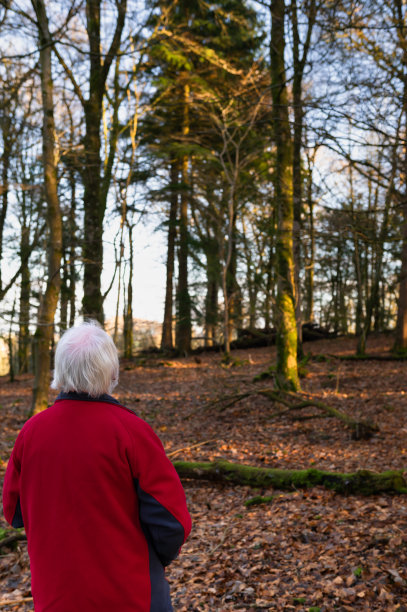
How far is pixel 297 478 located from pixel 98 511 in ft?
16.0

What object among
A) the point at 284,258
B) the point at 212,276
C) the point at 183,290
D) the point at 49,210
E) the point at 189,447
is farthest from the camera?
the point at 212,276

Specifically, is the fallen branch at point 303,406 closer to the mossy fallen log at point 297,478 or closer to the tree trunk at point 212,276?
the mossy fallen log at point 297,478

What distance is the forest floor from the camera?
12.8 feet

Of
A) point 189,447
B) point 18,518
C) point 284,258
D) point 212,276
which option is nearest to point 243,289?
point 212,276

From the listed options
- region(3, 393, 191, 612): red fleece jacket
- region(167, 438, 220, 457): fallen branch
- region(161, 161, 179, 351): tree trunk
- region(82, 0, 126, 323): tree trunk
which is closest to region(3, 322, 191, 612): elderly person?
region(3, 393, 191, 612): red fleece jacket

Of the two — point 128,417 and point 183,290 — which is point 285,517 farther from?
point 183,290

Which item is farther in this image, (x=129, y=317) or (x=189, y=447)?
(x=129, y=317)

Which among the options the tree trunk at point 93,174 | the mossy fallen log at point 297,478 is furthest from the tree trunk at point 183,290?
the mossy fallen log at point 297,478

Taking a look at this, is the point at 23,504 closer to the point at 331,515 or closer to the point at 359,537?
the point at 359,537

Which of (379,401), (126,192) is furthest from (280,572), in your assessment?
(126,192)

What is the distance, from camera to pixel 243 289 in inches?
1010

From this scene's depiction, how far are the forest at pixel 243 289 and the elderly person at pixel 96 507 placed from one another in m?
2.29

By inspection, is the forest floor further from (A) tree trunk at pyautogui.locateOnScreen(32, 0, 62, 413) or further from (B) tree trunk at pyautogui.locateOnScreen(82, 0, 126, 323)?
(B) tree trunk at pyautogui.locateOnScreen(82, 0, 126, 323)

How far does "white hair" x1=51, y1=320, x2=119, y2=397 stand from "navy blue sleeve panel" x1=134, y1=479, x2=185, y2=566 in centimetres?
45
